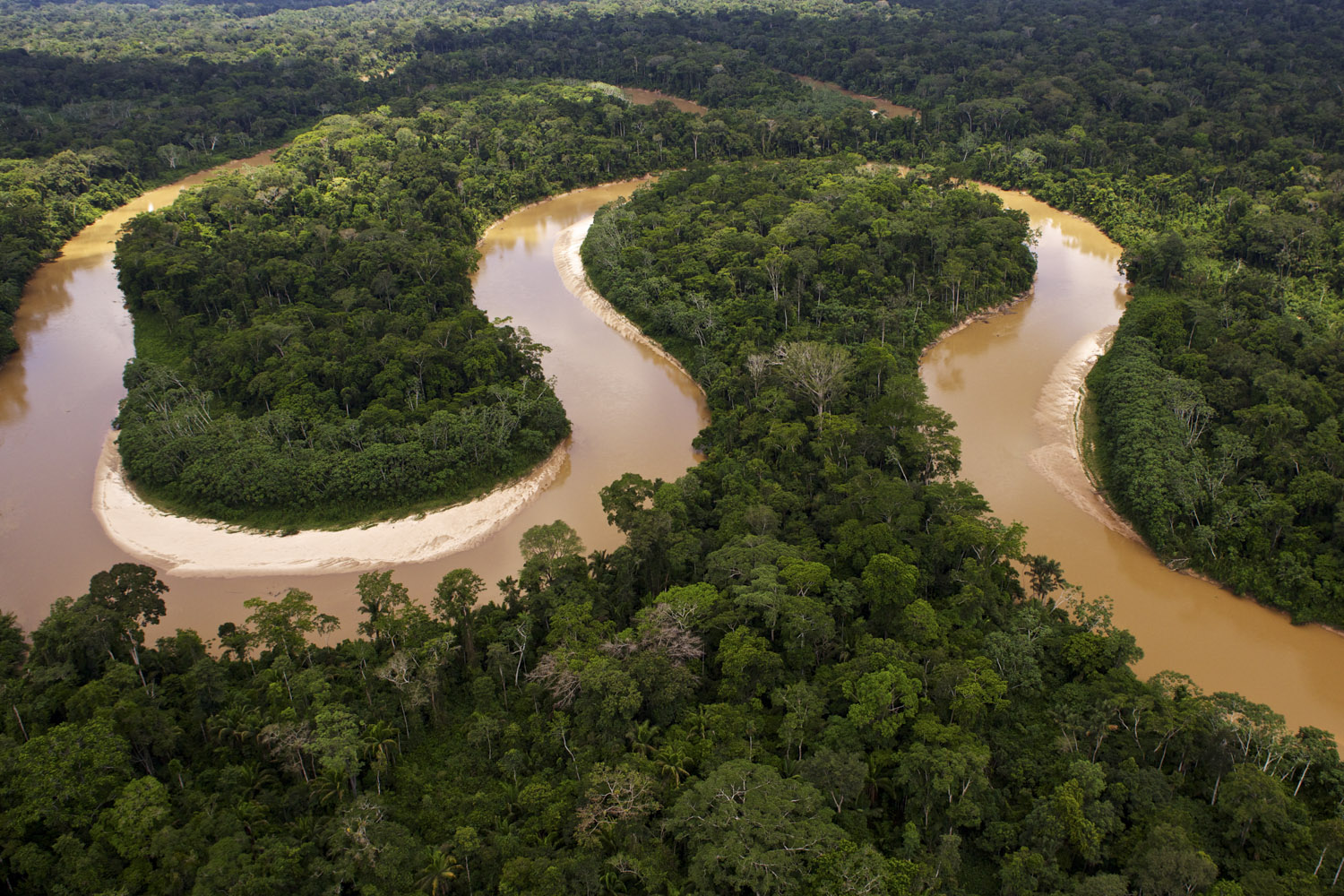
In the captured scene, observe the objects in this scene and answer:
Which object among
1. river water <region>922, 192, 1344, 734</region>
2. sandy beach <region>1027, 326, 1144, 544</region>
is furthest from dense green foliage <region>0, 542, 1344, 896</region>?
sandy beach <region>1027, 326, 1144, 544</region>

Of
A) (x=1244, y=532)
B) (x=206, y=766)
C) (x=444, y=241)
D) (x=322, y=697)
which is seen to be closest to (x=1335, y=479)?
(x=1244, y=532)

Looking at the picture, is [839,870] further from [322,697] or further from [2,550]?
[2,550]

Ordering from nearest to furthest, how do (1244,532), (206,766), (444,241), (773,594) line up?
(206,766)
(773,594)
(1244,532)
(444,241)

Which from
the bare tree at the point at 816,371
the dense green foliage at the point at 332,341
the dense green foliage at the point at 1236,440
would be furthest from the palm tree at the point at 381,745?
the dense green foliage at the point at 1236,440

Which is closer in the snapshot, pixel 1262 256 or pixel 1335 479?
pixel 1335 479

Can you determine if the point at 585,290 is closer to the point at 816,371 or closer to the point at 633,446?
the point at 633,446

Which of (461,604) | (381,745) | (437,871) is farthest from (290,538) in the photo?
(437,871)
